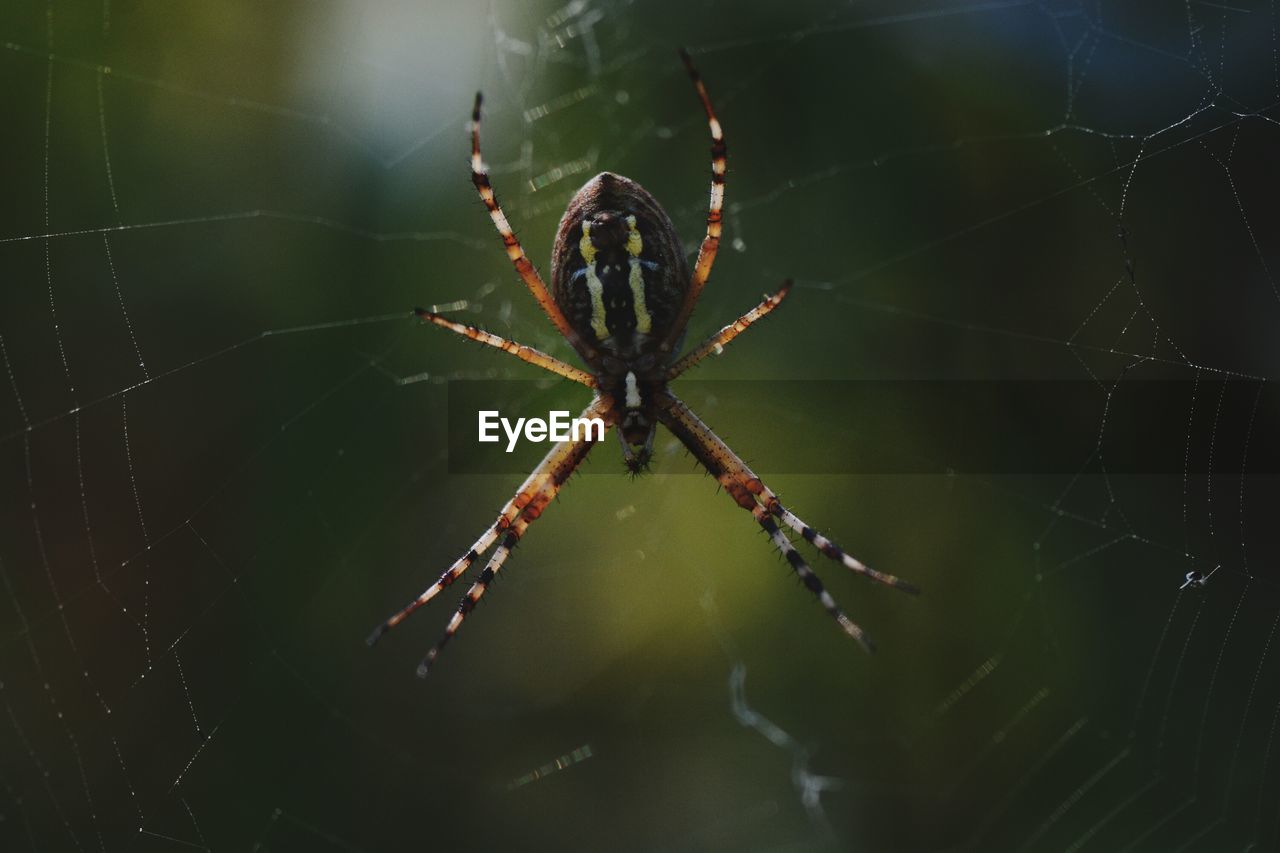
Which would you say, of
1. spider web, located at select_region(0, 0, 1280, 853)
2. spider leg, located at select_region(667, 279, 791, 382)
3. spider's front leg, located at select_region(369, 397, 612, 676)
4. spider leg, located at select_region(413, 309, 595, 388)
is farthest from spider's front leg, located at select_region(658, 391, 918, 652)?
spider web, located at select_region(0, 0, 1280, 853)

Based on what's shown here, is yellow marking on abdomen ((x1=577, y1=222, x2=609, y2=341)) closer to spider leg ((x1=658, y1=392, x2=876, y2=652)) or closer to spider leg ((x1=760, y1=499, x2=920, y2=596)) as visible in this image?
spider leg ((x1=658, y1=392, x2=876, y2=652))

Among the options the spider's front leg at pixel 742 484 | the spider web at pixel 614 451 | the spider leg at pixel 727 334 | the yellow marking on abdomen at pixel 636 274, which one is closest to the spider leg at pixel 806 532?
the spider's front leg at pixel 742 484

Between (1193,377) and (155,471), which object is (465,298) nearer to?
(155,471)

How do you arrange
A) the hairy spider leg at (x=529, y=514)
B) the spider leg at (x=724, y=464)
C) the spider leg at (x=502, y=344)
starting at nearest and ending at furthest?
the spider leg at (x=502, y=344) → the hairy spider leg at (x=529, y=514) → the spider leg at (x=724, y=464)

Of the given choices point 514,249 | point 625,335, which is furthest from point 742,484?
point 514,249

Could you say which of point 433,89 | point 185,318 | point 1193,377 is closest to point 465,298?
point 433,89

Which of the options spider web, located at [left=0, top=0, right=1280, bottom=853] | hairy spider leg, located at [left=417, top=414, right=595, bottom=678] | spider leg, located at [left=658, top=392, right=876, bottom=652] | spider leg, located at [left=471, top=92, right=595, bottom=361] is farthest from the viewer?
spider web, located at [left=0, top=0, right=1280, bottom=853]

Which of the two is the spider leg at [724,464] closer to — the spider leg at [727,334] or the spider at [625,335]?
the spider at [625,335]
